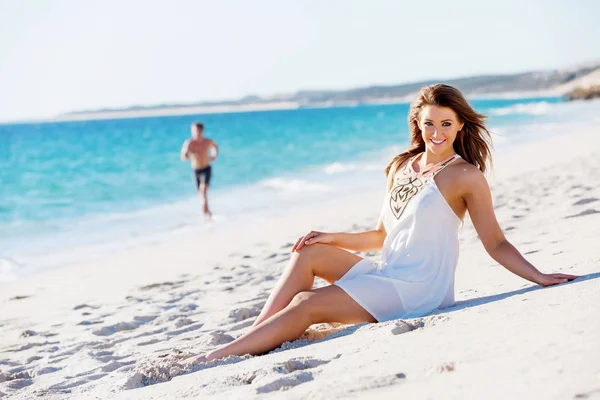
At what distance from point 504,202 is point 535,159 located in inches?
286

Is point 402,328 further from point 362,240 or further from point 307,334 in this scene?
point 362,240

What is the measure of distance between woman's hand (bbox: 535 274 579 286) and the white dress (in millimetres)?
407

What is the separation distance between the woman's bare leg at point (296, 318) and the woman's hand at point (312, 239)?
0.29m

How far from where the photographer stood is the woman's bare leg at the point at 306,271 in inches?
136

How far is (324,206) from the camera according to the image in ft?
37.0

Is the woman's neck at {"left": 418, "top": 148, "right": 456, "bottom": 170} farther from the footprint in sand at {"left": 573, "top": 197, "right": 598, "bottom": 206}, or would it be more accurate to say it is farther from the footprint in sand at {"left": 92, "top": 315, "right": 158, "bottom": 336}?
the footprint in sand at {"left": 573, "top": 197, "right": 598, "bottom": 206}

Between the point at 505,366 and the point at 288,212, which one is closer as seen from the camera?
the point at 505,366

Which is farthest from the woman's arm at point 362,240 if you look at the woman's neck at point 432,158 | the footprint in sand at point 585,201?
the footprint in sand at point 585,201

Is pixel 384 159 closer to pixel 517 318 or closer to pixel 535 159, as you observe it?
pixel 535 159

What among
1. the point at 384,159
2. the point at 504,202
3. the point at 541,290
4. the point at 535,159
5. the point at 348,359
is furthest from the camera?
the point at 384,159

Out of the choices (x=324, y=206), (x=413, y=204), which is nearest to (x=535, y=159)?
(x=324, y=206)

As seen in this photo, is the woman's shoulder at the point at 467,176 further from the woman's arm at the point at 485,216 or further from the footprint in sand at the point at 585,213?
the footprint in sand at the point at 585,213

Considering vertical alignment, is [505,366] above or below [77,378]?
above

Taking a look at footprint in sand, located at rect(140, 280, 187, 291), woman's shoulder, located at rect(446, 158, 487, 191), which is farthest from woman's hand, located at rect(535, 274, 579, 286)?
footprint in sand, located at rect(140, 280, 187, 291)
